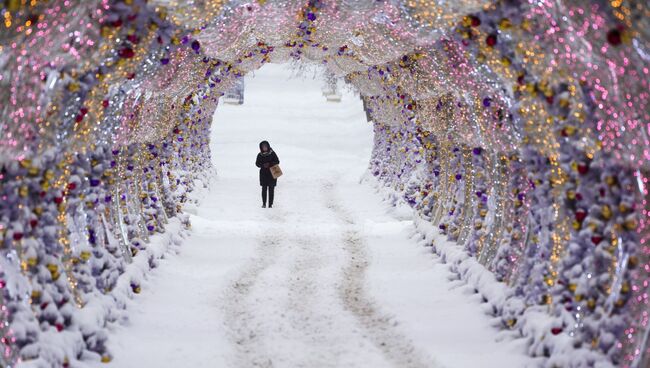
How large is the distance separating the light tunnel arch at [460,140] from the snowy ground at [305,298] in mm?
489

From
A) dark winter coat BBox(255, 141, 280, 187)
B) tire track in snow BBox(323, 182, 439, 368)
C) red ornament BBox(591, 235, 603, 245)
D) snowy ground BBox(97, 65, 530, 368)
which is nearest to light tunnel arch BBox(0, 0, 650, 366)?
red ornament BBox(591, 235, 603, 245)

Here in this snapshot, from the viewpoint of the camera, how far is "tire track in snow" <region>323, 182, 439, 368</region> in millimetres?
7684

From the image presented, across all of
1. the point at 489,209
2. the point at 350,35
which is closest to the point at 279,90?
the point at 350,35

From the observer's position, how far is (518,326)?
809 centimetres

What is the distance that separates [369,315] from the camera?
9297 millimetres

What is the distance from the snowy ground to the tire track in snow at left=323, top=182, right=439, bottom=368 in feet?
0.05

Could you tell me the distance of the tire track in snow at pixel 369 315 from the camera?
7.68m

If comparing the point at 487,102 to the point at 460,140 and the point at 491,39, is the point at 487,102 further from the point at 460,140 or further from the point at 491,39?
the point at 460,140

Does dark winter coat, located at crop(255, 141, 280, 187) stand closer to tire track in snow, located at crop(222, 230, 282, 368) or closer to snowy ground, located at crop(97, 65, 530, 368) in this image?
snowy ground, located at crop(97, 65, 530, 368)

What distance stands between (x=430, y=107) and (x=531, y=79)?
646cm

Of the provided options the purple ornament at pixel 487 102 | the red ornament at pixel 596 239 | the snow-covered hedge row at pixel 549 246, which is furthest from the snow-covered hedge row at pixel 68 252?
the red ornament at pixel 596 239

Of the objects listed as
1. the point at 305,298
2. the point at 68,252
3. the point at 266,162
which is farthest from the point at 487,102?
the point at 266,162

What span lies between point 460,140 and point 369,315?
332 cm

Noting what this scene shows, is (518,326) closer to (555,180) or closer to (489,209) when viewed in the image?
(555,180)
